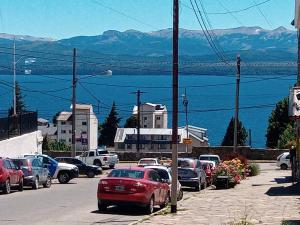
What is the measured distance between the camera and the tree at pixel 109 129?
146625 millimetres

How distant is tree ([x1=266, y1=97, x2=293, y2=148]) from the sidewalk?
231ft

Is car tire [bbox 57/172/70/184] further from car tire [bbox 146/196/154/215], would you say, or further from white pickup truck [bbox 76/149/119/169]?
car tire [bbox 146/196/154/215]

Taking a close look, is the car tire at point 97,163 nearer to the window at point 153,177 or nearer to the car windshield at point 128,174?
the window at point 153,177

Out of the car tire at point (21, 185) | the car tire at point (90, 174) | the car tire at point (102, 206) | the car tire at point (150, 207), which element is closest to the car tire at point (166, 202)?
the car tire at point (150, 207)

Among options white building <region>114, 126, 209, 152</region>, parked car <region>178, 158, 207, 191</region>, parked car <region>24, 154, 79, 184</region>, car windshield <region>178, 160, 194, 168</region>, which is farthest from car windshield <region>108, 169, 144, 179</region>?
white building <region>114, 126, 209, 152</region>

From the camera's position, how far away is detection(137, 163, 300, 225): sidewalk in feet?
61.2

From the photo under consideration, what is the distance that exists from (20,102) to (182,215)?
110647mm

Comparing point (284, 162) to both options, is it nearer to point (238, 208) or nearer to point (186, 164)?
point (186, 164)

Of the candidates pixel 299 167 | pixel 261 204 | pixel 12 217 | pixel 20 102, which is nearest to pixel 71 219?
pixel 12 217

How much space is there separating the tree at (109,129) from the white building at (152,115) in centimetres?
886

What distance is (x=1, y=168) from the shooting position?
28.4 meters

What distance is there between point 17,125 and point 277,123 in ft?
186

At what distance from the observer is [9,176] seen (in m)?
29.1

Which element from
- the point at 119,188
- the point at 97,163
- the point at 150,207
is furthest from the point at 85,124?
the point at 119,188
